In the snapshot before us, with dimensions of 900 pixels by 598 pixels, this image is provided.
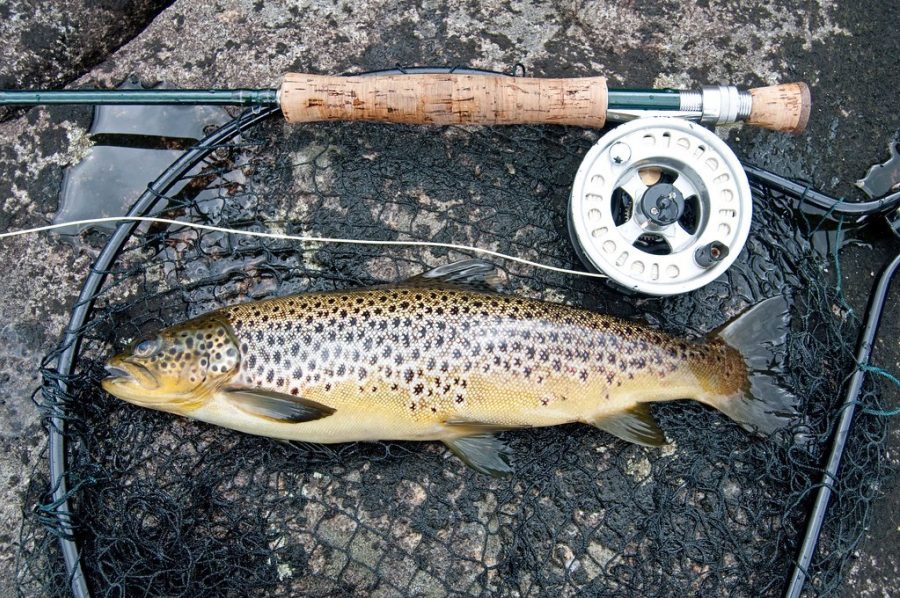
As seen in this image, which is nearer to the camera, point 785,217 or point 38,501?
point 38,501

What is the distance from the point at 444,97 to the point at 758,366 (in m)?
1.49

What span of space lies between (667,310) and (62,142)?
2.55 meters

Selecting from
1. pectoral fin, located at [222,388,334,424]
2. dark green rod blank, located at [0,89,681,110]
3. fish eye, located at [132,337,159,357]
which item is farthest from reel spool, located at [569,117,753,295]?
fish eye, located at [132,337,159,357]

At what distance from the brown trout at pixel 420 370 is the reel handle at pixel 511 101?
0.64m

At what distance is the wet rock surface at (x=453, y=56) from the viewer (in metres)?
2.72

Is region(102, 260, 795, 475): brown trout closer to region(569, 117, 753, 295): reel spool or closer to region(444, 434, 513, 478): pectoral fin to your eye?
region(444, 434, 513, 478): pectoral fin

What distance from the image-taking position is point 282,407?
2.18m

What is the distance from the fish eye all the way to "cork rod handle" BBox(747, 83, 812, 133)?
2211 mm

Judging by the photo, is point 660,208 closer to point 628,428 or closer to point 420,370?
point 628,428

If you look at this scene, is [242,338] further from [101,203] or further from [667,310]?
[667,310]

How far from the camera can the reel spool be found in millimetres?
2305

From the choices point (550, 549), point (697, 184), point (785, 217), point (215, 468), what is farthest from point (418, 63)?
point (550, 549)

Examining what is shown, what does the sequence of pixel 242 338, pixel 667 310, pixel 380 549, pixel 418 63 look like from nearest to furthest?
pixel 242 338 < pixel 380 549 < pixel 667 310 < pixel 418 63

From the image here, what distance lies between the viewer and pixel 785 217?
2.62 metres
